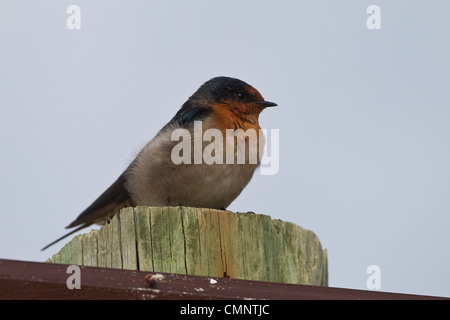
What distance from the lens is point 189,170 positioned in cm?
461

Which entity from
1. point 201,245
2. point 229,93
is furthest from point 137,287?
point 229,93

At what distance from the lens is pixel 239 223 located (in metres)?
2.85

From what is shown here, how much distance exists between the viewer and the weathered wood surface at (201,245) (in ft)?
9.07

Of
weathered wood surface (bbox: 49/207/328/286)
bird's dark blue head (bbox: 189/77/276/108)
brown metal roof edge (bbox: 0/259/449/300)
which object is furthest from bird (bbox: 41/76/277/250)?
brown metal roof edge (bbox: 0/259/449/300)

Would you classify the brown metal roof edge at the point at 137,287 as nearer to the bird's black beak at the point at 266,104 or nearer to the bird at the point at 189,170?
the bird at the point at 189,170

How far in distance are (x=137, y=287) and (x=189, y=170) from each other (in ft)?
7.79

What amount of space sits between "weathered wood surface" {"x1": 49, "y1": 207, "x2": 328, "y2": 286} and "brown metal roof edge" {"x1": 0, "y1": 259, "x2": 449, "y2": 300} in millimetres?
397

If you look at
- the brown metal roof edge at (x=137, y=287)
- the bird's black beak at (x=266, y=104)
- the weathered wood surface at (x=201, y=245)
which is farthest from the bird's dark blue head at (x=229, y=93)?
the brown metal roof edge at (x=137, y=287)

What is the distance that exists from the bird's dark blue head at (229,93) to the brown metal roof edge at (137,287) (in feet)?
10.5

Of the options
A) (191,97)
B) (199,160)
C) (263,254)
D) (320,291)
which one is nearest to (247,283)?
(320,291)

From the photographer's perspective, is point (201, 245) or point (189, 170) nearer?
point (201, 245)

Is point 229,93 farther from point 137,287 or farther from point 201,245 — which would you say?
point 137,287

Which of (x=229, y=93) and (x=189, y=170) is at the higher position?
(x=229, y=93)

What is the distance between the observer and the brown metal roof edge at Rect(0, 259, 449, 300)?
6.98 feet
